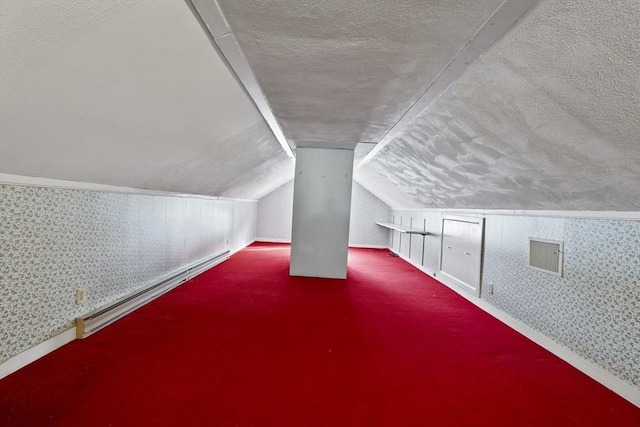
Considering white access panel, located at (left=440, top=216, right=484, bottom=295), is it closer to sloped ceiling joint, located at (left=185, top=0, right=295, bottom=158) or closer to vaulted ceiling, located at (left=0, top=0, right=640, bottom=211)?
vaulted ceiling, located at (left=0, top=0, right=640, bottom=211)

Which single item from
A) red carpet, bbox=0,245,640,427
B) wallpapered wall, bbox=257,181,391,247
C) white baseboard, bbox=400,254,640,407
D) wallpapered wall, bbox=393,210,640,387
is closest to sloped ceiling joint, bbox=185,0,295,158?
red carpet, bbox=0,245,640,427

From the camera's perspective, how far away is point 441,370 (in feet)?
7.86

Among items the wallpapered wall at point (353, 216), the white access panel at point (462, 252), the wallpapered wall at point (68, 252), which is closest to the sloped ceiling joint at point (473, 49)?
the white access panel at point (462, 252)

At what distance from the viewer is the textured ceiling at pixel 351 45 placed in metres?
1.61

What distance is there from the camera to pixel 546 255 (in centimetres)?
302

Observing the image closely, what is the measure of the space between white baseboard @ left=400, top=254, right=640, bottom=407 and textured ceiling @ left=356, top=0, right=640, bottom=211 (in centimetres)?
116

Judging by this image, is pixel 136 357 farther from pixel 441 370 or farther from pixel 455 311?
pixel 455 311

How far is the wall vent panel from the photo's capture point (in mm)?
2867

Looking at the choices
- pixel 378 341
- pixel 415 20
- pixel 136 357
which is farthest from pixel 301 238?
pixel 415 20

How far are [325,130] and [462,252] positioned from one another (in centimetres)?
260

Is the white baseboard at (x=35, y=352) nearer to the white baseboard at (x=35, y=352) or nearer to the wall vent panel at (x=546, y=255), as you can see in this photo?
the white baseboard at (x=35, y=352)

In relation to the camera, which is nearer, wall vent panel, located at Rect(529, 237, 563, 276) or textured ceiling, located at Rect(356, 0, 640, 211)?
textured ceiling, located at Rect(356, 0, 640, 211)

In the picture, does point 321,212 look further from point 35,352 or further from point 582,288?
point 35,352

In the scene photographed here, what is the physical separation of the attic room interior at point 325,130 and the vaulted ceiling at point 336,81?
0.5 inches
